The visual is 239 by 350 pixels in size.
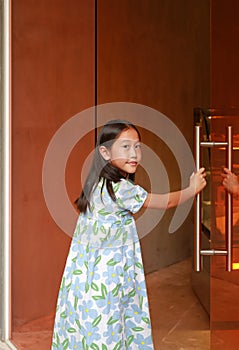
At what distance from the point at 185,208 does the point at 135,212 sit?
233 millimetres

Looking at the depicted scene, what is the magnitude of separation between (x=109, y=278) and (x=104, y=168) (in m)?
0.31

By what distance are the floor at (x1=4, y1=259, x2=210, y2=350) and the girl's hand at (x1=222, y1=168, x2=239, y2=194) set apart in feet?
0.69

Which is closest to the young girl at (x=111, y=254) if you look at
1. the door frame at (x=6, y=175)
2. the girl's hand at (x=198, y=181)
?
the girl's hand at (x=198, y=181)

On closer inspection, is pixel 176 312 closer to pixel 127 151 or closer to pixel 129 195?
pixel 129 195

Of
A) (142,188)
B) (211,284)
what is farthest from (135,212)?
(211,284)

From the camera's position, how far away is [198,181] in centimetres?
169

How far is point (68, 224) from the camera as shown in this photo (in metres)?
2.27

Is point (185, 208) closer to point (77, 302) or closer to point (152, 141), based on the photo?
point (152, 141)

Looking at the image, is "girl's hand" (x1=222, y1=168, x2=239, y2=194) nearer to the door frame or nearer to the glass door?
the glass door

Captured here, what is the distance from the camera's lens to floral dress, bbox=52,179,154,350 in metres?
1.94

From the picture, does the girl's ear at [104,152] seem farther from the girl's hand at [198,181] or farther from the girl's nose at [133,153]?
the girl's hand at [198,181]

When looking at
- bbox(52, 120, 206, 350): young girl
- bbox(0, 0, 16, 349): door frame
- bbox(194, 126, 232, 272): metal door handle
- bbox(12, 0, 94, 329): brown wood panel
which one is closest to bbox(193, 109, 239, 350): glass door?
bbox(194, 126, 232, 272): metal door handle

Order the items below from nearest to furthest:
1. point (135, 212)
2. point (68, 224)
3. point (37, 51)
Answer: point (135, 212)
point (68, 224)
point (37, 51)

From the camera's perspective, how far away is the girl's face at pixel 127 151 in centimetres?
188
